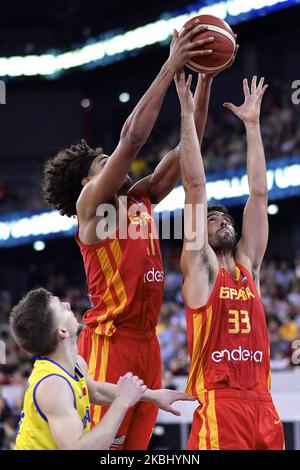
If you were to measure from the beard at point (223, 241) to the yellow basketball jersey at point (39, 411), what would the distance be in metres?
1.40

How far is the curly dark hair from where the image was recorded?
5645mm

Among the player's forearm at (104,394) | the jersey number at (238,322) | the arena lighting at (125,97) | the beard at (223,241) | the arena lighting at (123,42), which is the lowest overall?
the player's forearm at (104,394)

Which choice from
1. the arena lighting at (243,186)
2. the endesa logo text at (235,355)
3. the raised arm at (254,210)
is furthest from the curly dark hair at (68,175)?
the arena lighting at (243,186)

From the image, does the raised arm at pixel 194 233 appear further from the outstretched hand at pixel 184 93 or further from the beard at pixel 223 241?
the beard at pixel 223 241

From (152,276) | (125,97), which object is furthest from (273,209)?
(152,276)

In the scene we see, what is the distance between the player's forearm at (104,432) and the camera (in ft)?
13.4

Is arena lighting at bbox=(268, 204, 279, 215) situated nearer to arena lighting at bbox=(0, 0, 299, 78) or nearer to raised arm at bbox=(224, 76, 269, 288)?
arena lighting at bbox=(0, 0, 299, 78)

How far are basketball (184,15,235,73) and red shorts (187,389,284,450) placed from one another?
2048mm

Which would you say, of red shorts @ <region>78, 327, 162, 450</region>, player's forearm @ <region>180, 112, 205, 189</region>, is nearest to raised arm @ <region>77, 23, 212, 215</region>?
player's forearm @ <region>180, 112, 205, 189</region>

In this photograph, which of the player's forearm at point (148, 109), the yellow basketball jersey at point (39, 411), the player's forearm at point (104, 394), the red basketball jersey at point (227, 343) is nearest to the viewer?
the yellow basketball jersey at point (39, 411)

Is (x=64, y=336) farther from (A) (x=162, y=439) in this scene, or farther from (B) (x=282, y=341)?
(B) (x=282, y=341)

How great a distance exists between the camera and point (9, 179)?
2592cm

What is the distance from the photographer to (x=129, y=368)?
5.35 meters
